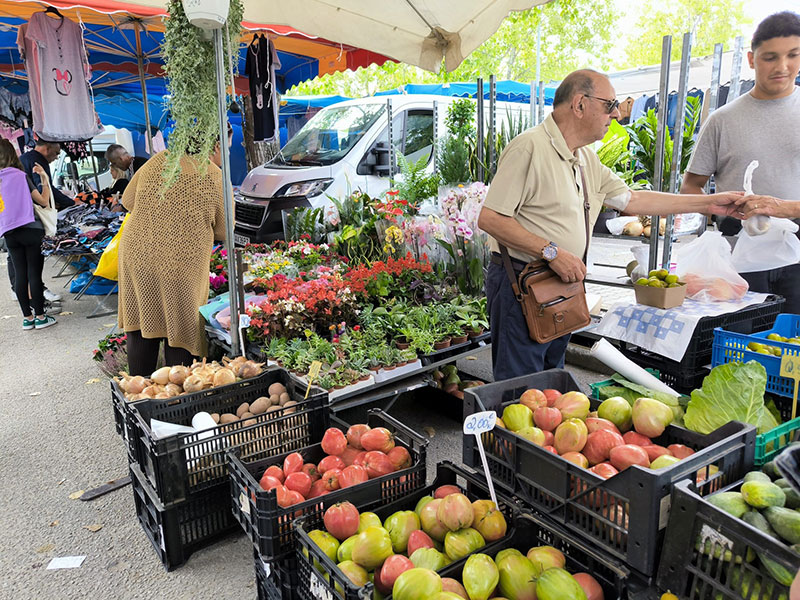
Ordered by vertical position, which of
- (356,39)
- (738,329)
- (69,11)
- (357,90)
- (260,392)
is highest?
(357,90)

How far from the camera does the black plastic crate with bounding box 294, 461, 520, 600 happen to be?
4.66ft

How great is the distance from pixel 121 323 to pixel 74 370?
1.62m

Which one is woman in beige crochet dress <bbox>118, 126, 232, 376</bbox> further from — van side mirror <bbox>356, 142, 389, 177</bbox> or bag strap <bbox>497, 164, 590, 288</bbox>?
van side mirror <bbox>356, 142, 389, 177</bbox>

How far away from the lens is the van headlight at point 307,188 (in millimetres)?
6859

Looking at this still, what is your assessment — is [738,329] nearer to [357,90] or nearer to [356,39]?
[356,39]

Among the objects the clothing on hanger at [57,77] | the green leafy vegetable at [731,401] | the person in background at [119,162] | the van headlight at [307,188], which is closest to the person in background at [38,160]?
the clothing on hanger at [57,77]

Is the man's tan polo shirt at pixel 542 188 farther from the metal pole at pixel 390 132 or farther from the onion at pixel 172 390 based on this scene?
the metal pole at pixel 390 132

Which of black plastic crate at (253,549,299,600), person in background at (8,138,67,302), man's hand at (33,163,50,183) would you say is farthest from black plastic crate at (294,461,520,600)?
man's hand at (33,163,50,183)

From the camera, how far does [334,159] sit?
7.23 m

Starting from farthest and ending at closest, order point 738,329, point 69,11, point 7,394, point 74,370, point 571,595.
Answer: point 69,11, point 74,370, point 7,394, point 738,329, point 571,595

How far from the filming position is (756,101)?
289 cm

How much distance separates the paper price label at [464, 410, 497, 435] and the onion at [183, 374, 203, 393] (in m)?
1.65

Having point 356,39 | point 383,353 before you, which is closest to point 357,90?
point 356,39

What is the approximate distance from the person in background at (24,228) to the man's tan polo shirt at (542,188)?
520cm
